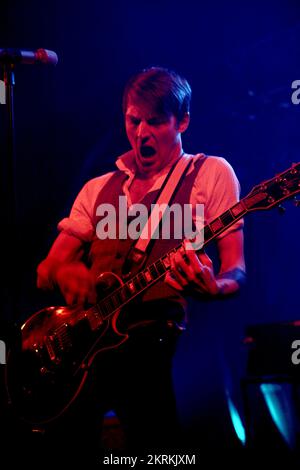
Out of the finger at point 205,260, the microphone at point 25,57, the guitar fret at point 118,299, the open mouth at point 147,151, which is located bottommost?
the guitar fret at point 118,299

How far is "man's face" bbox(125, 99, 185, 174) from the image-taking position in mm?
2613

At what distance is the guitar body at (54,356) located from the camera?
2.24 metres

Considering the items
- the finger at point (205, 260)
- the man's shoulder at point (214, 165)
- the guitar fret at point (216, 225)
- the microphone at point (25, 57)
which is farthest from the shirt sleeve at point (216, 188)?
the microphone at point (25, 57)

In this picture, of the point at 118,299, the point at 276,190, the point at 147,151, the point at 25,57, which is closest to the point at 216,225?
the point at 276,190

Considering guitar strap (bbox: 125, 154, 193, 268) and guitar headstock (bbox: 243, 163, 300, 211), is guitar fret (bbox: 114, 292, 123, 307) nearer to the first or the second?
guitar strap (bbox: 125, 154, 193, 268)

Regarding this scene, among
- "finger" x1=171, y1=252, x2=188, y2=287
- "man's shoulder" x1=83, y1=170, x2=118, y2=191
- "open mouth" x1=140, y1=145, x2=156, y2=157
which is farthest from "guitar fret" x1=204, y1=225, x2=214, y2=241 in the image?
"man's shoulder" x1=83, y1=170, x2=118, y2=191

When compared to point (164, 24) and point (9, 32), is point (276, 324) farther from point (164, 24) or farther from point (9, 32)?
point (9, 32)

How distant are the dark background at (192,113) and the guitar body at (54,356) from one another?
0.73 metres

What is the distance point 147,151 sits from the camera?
2650 millimetres

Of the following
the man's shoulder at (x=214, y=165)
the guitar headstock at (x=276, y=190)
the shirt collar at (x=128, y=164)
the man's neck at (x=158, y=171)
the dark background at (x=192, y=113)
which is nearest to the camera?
the guitar headstock at (x=276, y=190)

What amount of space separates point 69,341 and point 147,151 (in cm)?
96

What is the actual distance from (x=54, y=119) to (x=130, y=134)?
2.34ft

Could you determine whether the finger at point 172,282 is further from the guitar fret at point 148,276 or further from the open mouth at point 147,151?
the open mouth at point 147,151

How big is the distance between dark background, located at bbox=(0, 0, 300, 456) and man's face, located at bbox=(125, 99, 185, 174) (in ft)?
1.31
